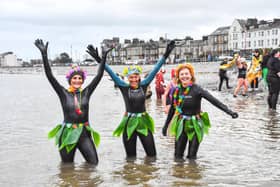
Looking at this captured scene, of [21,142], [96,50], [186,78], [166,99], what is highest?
[96,50]

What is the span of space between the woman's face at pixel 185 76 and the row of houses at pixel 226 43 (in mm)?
71427

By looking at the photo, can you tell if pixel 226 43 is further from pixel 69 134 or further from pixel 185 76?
pixel 69 134

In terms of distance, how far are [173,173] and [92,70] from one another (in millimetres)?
74528

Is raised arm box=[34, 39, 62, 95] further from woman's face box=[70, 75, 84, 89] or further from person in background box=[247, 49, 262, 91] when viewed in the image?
person in background box=[247, 49, 262, 91]

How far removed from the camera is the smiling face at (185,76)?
6539 mm

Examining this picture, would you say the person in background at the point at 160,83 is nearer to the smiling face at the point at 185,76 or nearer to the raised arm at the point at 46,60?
the smiling face at the point at 185,76

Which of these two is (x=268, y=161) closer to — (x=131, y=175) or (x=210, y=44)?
(x=131, y=175)

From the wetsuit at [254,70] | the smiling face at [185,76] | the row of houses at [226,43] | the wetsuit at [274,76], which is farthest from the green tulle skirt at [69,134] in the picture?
the row of houses at [226,43]

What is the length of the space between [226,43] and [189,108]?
4215 inches

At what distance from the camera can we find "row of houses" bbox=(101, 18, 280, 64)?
94.6 m

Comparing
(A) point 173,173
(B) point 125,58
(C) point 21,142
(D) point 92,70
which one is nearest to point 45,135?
(C) point 21,142

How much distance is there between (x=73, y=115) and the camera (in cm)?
636

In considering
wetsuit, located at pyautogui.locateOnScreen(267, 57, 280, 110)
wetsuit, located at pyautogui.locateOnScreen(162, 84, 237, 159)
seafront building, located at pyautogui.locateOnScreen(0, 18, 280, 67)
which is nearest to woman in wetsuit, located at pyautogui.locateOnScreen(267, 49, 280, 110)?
wetsuit, located at pyautogui.locateOnScreen(267, 57, 280, 110)

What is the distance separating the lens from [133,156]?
7227 mm
